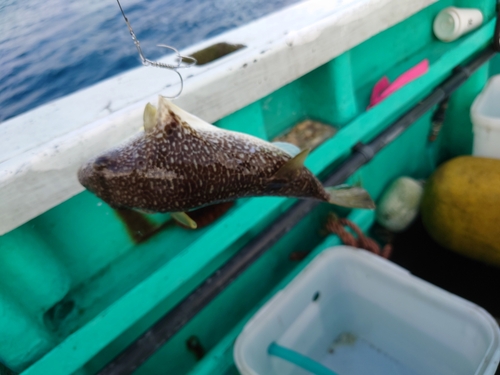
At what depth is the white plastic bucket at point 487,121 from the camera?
262 centimetres

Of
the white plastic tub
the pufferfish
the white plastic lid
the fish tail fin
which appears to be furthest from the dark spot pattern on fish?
the white plastic lid

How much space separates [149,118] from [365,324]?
6.49 feet

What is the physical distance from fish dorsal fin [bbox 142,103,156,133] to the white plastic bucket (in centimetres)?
259

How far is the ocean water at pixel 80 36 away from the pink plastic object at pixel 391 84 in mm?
1250

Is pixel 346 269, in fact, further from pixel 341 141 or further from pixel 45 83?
pixel 45 83

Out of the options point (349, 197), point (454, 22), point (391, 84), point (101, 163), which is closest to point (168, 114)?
point (101, 163)

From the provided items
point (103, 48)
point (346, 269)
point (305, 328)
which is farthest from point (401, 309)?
point (103, 48)

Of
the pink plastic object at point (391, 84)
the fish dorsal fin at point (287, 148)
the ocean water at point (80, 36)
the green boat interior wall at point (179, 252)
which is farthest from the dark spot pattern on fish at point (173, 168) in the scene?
the ocean water at point (80, 36)

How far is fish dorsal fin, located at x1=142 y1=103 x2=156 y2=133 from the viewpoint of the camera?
914mm

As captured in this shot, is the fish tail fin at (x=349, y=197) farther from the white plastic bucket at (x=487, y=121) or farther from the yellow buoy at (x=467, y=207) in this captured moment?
the white plastic bucket at (x=487, y=121)

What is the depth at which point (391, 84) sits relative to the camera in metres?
2.34

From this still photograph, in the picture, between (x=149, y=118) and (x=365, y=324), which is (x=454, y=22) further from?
(x=149, y=118)

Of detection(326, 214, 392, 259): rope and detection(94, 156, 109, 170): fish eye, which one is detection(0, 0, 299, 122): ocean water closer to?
detection(326, 214, 392, 259): rope

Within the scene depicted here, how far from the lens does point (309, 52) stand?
170 centimetres
